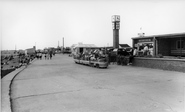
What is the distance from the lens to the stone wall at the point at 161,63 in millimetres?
12692

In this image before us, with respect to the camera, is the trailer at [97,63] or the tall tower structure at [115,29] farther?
the tall tower structure at [115,29]

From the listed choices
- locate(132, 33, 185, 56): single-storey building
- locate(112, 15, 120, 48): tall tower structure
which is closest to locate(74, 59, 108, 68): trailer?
locate(132, 33, 185, 56): single-storey building

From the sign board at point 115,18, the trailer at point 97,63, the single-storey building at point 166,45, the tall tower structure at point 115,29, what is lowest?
the trailer at point 97,63

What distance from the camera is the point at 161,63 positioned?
1434cm

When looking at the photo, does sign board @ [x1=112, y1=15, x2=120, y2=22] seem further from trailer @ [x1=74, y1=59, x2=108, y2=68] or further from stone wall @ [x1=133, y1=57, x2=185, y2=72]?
stone wall @ [x1=133, y1=57, x2=185, y2=72]

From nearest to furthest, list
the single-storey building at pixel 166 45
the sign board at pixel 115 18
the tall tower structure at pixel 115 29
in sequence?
the single-storey building at pixel 166 45
the tall tower structure at pixel 115 29
the sign board at pixel 115 18

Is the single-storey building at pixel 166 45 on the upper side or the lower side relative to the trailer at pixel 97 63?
upper

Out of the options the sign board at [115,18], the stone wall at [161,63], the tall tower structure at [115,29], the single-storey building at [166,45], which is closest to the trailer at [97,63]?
the stone wall at [161,63]

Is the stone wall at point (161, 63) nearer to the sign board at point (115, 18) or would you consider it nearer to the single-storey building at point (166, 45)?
the single-storey building at point (166, 45)

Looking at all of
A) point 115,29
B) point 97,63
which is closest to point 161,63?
point 97,63

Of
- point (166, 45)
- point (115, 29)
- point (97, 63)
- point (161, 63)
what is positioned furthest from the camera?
point (115, 29)

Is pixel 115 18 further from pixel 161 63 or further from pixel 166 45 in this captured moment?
pixel 161 63

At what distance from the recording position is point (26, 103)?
5512 millimetres

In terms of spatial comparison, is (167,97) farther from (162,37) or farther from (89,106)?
(162,37)
